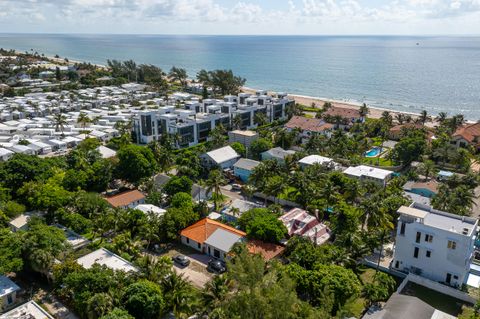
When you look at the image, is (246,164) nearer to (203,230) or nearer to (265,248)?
(203,230)

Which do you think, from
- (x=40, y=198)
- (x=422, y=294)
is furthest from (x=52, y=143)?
(x=422, y=294)

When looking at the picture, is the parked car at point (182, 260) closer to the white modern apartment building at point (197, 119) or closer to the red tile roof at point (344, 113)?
the white modern apartment building at point (197, 119)

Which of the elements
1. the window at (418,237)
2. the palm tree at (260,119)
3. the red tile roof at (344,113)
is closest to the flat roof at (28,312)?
the window at (418,237)

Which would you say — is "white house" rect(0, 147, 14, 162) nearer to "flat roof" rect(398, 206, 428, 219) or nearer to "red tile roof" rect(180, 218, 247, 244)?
"red tile roof" rect(180, 218, 247, 244)

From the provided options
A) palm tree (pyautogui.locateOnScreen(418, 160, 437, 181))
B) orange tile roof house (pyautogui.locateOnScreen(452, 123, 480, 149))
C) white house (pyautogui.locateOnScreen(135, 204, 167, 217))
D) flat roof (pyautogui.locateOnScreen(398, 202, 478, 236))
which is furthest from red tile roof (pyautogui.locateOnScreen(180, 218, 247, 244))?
orange tile roof house (pyautogui.locateOnScreen(452, 123, 480, 149))

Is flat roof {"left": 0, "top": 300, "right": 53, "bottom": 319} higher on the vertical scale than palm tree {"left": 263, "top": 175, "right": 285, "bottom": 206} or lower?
lower

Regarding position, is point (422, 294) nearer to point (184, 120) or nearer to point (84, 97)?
point (184, 120)
